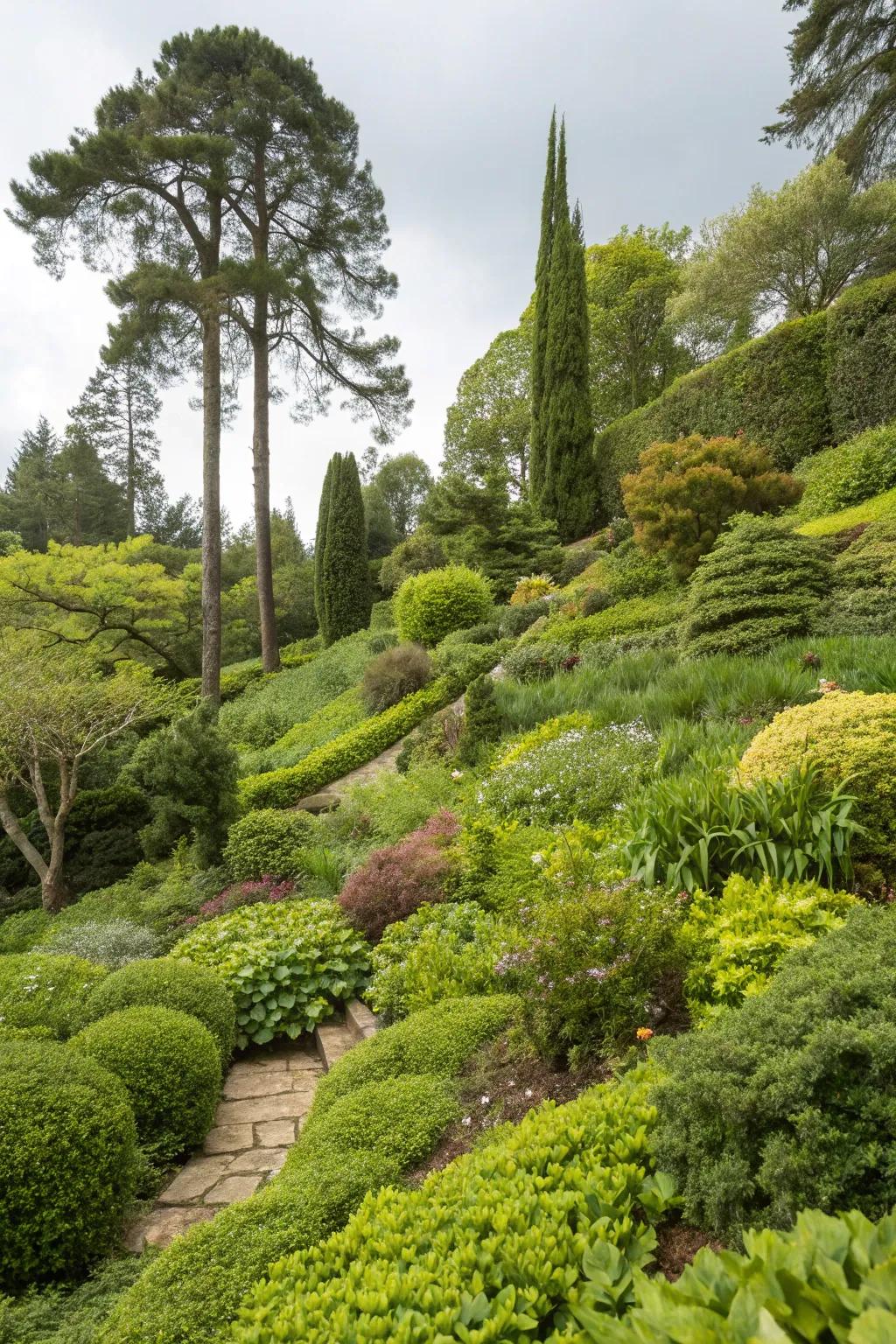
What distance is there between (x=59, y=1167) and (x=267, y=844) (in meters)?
4.79

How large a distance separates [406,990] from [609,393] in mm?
28254

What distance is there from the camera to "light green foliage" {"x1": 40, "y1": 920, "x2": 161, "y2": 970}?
6266mm

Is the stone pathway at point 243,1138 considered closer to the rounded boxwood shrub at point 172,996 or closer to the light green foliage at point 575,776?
the rounded boxwood shrub at point 172,996

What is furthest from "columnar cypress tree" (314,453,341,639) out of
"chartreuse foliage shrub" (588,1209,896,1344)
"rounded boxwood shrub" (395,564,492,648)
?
"chartreuse foliage shrub" (588,1209,896,1344)

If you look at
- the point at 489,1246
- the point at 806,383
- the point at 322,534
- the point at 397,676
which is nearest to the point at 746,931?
the point at 489,1246

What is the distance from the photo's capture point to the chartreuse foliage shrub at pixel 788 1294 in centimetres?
90

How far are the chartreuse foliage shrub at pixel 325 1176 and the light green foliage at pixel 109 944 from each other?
11.8 feet

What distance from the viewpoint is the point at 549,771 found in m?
5.67

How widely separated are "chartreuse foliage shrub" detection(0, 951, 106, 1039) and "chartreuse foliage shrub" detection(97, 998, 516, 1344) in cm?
192

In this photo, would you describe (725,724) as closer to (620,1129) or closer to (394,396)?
(620,1129)

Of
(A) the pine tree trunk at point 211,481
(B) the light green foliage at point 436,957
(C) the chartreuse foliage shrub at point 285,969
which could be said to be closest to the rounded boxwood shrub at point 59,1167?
(B) the light green foliage at point 436,957

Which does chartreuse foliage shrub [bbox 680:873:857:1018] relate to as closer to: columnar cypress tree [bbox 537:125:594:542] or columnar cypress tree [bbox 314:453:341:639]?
columnar cypress tree [bbox 537:125:594:542]

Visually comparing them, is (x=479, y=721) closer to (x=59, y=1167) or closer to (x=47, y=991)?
(x=47, y=991)

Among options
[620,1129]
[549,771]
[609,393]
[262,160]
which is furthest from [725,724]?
[609,393]
